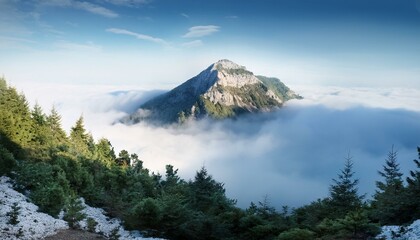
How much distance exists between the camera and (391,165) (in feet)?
224

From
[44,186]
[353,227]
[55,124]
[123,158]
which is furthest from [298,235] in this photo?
[123,158]

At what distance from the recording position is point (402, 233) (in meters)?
23.2

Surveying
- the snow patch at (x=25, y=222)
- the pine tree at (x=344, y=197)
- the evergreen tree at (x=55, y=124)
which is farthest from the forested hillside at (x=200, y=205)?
the evergreen tree at (x=55, y=124)

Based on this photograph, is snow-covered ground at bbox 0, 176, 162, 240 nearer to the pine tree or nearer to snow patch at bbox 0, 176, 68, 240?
snow patch at bbox 0, 176, 68, 240

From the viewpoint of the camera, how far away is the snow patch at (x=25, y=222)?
23303mm

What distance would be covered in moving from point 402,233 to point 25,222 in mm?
28127

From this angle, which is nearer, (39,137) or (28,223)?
(28,223)

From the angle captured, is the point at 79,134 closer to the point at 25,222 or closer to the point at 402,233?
the point at 25,222

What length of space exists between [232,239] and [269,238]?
3.42 m

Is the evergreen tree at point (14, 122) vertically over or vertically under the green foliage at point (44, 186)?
over

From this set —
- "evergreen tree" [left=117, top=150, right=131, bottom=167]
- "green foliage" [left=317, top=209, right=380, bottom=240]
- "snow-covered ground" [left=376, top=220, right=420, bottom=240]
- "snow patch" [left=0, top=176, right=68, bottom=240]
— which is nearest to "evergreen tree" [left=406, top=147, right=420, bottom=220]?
"snow-covered ground" [left=376, top=220, right=420, bottom=240]

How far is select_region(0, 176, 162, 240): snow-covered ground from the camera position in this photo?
77.2ft

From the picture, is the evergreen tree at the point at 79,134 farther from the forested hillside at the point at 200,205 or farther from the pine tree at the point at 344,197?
the pine tree at the point at 344,197

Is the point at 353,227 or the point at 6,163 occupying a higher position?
the point at 353,227
